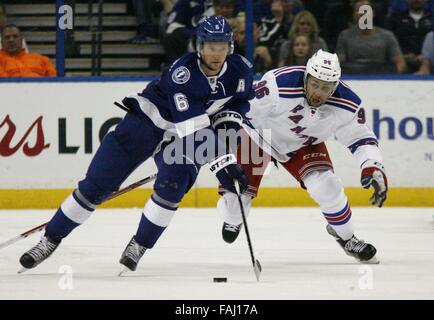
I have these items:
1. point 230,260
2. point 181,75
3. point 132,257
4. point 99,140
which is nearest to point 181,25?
point 99,140

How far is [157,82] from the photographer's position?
18.8 ft

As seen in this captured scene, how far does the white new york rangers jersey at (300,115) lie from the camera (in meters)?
6.02

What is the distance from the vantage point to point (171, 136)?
5.59m

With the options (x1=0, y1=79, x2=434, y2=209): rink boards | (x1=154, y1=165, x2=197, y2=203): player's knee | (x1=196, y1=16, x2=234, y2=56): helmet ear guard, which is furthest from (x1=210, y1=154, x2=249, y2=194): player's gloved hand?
(x1=0, y1=79, x2=434, y2=209): rink boards

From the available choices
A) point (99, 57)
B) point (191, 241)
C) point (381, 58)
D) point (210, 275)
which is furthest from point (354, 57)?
point (210, 275)

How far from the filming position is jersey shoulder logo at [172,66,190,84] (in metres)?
5.41

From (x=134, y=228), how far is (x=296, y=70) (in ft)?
6.50

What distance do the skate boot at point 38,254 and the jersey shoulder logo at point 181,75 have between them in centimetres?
97

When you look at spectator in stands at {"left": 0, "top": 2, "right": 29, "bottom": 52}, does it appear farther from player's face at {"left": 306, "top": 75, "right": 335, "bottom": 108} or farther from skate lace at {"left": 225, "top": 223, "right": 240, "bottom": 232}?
player's face at {"left": 306, "top": 75, "right": 335, "bottom": 108}

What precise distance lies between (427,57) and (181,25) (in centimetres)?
181

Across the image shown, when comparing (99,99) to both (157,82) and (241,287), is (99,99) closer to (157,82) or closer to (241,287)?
(157,82)

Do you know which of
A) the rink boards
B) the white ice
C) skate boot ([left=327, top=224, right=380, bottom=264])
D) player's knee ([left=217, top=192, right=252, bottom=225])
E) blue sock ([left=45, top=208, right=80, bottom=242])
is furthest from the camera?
the rink boards

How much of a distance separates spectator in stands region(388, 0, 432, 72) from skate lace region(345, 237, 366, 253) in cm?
307

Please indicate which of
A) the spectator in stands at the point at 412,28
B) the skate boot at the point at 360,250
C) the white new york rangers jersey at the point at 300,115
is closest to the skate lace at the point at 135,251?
Result: the white new york rangers jersey at the point at 300,115
